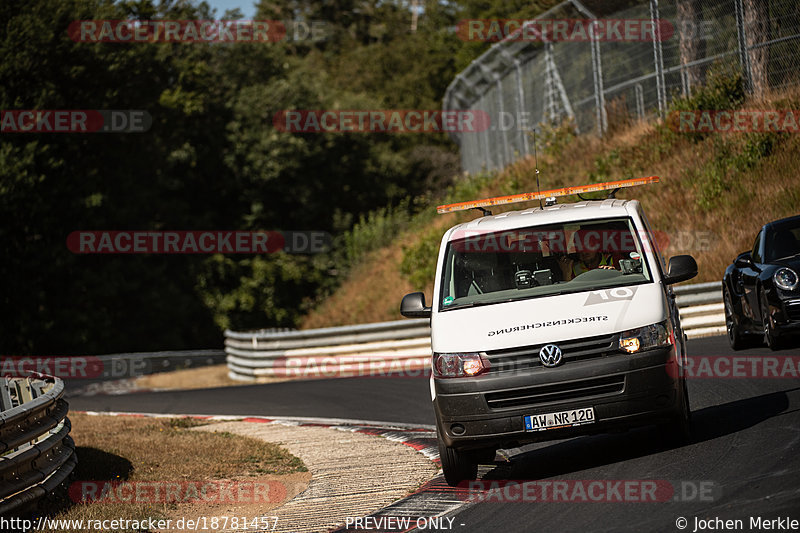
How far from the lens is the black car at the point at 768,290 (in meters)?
11.6

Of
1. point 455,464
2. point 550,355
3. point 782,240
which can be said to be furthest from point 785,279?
point 455,464

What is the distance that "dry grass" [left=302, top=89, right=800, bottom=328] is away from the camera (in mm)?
19266

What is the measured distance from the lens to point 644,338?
739 cm

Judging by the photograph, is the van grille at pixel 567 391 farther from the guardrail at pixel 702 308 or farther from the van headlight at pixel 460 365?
the guardrail at pixel 702 308

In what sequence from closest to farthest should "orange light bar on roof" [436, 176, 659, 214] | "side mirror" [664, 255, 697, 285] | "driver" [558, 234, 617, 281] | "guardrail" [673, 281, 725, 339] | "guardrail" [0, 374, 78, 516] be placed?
"guardrail" [0, 374, 78, 516] < "side mirror" [664, 255, 697, 285] < "driver" [558, 234, 617, 281] < "orange light bar on roof" [436, 176, 659, 214] < "guardrail" [673, 281, 725, 339]

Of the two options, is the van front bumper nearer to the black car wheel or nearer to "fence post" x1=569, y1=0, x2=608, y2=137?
the black car wheel

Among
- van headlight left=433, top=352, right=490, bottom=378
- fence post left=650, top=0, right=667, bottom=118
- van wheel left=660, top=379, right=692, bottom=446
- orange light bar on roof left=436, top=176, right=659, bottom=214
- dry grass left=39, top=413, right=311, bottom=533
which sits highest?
fence post left=650, top=0, right=667, bottom=118

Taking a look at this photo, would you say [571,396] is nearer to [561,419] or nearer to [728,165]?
[561,419]

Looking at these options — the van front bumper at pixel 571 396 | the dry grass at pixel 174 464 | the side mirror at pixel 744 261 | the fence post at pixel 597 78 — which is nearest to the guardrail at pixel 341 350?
the side mirror at pixel 744 261

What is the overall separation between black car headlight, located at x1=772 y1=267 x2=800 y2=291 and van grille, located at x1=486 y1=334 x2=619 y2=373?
508cm

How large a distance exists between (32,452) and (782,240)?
29.7ft

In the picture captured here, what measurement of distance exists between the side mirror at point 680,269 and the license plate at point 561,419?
1.44m

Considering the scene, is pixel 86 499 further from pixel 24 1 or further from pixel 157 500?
pixel 24 1

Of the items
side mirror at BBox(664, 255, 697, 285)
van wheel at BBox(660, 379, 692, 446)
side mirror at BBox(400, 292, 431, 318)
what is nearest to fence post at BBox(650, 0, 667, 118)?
side mirror at BBox(664, 255, 697, 285)
